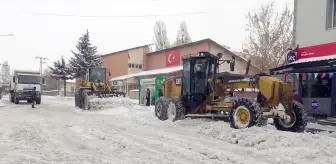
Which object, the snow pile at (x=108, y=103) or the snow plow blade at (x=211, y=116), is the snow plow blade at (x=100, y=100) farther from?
the snow plow blade at (x=211, y=116)

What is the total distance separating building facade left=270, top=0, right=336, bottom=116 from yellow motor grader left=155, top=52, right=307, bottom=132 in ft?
13.8

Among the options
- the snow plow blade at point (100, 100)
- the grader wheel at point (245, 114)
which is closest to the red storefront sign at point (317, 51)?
the grader wheel at point (245, 114)

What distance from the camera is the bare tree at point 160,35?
7604 cm

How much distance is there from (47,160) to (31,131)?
431 cm

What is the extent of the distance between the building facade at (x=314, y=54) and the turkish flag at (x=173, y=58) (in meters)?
26.7

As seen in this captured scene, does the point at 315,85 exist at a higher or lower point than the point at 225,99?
higher

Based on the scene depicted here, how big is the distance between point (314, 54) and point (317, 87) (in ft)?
5.62

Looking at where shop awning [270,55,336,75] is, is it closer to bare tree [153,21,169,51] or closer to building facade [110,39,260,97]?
building facade [110,39,260,97]

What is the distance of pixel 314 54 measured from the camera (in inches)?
655

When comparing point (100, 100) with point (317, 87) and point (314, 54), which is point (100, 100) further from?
point (314, 54)

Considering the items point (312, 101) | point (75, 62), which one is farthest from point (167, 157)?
point (75, 62)

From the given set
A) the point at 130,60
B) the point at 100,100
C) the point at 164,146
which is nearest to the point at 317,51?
the point at 164,146

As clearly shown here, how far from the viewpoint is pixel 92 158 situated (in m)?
7.26

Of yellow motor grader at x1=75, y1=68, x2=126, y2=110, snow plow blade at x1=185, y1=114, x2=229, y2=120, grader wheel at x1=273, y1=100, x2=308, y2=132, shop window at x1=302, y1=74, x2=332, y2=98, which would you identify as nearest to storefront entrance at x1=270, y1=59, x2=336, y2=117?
shop window at x1=302, y1=74, x2=332, y2=98
